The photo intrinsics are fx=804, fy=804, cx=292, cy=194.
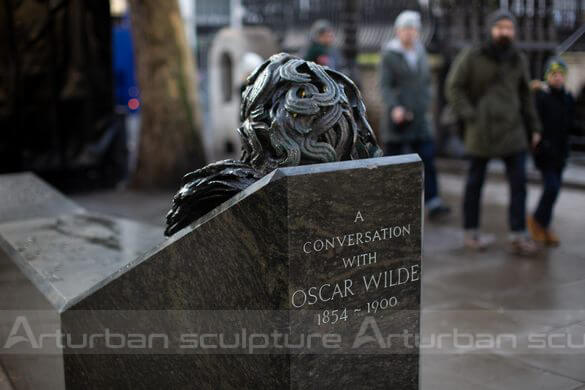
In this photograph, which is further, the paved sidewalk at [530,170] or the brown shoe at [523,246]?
the paved sidewalk at [530,170]

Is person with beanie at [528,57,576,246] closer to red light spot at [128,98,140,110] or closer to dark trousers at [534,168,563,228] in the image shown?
dark trousers at [534,168,563,228]

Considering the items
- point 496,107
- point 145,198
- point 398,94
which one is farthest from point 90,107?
point 496,107

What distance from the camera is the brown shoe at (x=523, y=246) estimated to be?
24.5 ft

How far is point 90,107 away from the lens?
11.6 metres

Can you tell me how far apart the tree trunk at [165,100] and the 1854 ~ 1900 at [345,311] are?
801cm

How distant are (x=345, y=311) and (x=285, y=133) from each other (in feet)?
2.93

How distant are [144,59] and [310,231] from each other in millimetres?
8442

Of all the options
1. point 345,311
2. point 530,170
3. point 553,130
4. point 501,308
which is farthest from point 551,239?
point 345,311

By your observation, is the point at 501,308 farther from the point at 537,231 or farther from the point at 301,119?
the point at 301,119

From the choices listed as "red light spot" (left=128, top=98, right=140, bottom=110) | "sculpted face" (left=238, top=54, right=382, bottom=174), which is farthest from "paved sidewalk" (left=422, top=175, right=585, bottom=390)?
"red light spot" (left=128, top=98, right=140, bottom=110)

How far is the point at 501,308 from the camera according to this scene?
5.86 m

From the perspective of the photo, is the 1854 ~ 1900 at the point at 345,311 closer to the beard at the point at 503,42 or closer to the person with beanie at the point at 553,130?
the person with beanie at the point at 553,130

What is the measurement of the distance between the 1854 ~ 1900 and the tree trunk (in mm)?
8009

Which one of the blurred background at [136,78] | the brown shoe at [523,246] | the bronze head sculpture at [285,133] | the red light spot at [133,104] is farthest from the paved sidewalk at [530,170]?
the red light spot at [133,104]
